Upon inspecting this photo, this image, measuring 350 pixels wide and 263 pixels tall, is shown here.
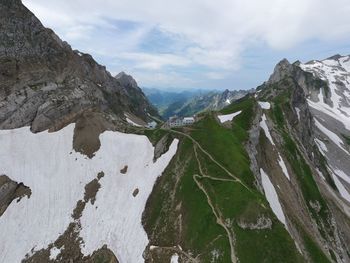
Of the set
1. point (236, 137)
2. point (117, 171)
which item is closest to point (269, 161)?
point (236, 137)

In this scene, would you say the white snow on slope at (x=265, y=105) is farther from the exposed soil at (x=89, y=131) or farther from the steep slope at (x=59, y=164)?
the exposed soil at (x=89, y=131)

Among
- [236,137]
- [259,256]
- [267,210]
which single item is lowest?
[259,256]

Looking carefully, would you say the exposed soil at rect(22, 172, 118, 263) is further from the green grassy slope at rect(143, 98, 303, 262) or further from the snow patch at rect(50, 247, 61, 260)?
the green grassy slope at rect(143, 98, 303, 262)

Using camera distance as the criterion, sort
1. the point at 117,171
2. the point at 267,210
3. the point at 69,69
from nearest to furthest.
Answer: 1. the point at 267,210
2. the point at 117,171
3. the point at 69,69

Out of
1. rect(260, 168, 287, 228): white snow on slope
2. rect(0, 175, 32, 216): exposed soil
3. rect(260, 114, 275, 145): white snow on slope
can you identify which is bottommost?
rect(260, 168, 287, 228): white snow on slope

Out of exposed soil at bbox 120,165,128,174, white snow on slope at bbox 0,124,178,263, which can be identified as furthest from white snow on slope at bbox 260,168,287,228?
exposed soil at bbox 120,165,128,174

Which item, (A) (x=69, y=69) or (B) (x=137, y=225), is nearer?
(B) (x=137, y=225)

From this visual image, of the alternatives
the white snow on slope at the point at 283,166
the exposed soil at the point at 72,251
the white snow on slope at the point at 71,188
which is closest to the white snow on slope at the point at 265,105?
the white snow on slope at the point at 283,166

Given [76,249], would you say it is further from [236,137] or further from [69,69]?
[69,69]
